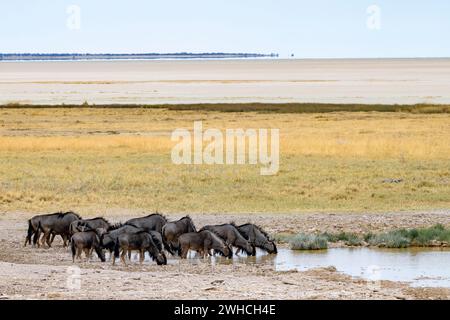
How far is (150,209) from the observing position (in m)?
24.6

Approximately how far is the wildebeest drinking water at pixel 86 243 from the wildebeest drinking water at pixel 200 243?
4.33 feet

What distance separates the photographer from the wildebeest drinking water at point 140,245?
54.5 feet

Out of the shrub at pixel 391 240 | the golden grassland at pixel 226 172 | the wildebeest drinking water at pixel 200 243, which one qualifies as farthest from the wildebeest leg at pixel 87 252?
the golden grassland at pixel 226 172

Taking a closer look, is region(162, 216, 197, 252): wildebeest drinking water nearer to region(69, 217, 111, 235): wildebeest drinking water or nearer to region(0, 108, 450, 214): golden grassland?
region(69, 217, 111, 235): wildebeest drinking water

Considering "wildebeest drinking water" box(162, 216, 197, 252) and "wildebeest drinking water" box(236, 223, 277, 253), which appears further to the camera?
"wildebeest drinking water" box(236, 223, 277, 253)

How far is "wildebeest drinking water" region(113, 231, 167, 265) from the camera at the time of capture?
1662cm

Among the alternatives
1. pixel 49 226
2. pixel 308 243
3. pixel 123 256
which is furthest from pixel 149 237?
pixel 308 243

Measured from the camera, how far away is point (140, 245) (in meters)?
16.7

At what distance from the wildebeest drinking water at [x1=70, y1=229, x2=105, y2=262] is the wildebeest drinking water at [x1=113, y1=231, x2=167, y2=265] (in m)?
0.50

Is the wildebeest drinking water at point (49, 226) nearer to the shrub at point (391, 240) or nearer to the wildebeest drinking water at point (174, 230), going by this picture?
the wildebeest drinking water at point (174, 230)

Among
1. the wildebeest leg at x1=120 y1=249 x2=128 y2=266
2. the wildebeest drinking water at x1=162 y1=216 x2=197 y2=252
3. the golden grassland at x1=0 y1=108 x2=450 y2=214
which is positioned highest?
the golden grassland at x1=0 y1=108 x2=450 y2=214

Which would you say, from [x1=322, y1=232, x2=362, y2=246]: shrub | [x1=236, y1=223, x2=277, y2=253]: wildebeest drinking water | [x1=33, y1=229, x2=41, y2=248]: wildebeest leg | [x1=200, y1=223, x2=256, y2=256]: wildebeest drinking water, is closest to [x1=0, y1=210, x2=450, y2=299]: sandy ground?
[x1=33, y1=229, x2=41, y2=248]: wildebeest leg

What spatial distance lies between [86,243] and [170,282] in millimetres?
3001
